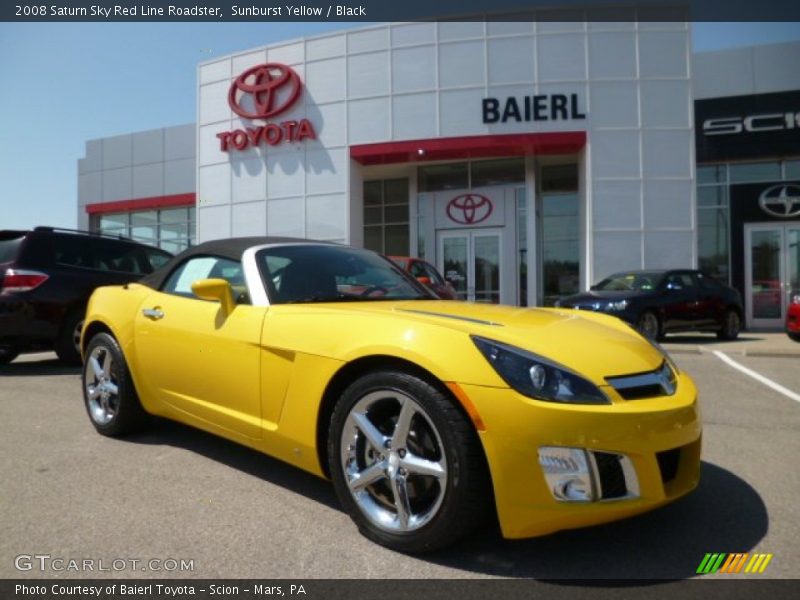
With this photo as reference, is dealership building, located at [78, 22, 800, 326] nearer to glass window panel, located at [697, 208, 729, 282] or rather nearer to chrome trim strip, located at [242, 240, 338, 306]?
glass window panel, located at [697, 208, 729, 282]

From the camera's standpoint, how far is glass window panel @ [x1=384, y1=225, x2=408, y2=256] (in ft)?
59.5

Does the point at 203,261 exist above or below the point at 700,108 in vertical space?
below

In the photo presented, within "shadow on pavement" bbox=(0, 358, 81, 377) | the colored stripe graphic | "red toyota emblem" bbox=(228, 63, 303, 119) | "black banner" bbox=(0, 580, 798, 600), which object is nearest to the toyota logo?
"red toyota emblem" bbox=(228, 63, 303, 119)

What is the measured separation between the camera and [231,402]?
115 inches

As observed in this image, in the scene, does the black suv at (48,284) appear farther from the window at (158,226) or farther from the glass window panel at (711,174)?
the window at (158,226)

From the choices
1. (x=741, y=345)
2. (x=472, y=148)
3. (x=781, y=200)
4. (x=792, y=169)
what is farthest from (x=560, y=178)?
(x=741, y=345)

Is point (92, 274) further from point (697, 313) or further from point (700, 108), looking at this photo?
point (700, 108)

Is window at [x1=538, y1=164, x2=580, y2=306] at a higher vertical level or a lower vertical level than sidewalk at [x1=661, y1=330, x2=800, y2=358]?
higher

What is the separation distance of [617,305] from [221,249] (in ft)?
27.7

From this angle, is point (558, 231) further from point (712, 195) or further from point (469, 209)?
point (712, 195)

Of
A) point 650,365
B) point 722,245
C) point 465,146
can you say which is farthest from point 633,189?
point 650,365

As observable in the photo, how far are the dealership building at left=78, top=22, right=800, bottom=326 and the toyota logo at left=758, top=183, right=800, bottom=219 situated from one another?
3 cm

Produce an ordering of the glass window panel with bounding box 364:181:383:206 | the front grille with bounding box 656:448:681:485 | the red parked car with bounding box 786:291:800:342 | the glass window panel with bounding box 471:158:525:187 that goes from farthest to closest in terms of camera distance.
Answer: the glass window panel with bounding box 364:181:383:206
the glass window panel with bounding box 471:158:525:187
the red parked car with bounding box 786:291:800:342
the front grille with bounding box 656:448:681:485

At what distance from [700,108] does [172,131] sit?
59.1 ft
